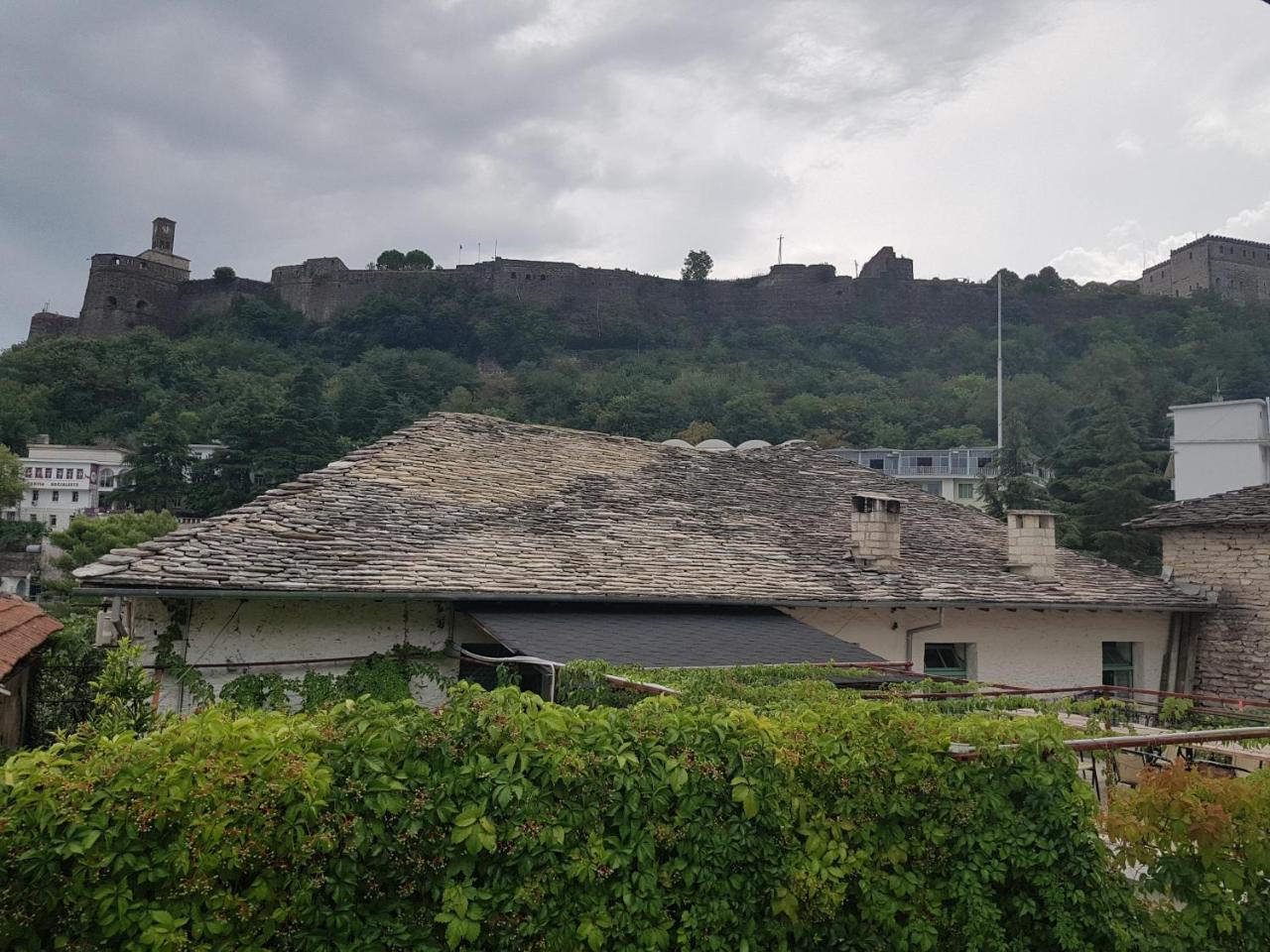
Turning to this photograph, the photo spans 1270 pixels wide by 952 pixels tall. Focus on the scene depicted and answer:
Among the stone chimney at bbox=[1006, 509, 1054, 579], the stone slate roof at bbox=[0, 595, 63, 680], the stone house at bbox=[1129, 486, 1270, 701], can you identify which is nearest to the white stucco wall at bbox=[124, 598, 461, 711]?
the stone slate roof at bbox=[0, 595, 63, 680]

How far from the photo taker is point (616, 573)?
10.9 metres

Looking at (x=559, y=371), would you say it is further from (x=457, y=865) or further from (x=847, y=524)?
(x=457, y=865)

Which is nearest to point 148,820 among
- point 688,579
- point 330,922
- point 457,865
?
point 330,922

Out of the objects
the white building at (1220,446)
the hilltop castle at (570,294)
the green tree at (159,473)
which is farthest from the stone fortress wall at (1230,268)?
the green tree at (159,473)

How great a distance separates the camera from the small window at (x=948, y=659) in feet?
43.4

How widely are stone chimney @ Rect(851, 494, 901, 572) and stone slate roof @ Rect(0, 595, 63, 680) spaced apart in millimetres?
10499

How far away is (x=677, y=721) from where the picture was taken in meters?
4.31

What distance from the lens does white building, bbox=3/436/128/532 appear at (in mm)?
59188

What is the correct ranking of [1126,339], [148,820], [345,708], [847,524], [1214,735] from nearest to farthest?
1. [148,820]
2. [345,708]
3. [1214,735]
4. [847,524]
5. [1126,339]

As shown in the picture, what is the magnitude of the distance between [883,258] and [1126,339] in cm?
2354

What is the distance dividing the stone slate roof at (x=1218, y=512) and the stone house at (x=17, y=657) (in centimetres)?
1609

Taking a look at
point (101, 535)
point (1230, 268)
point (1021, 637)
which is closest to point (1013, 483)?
point (1021, 637)

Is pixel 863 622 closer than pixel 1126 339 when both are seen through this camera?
Yes

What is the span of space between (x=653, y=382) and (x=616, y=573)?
6313 centimetres
